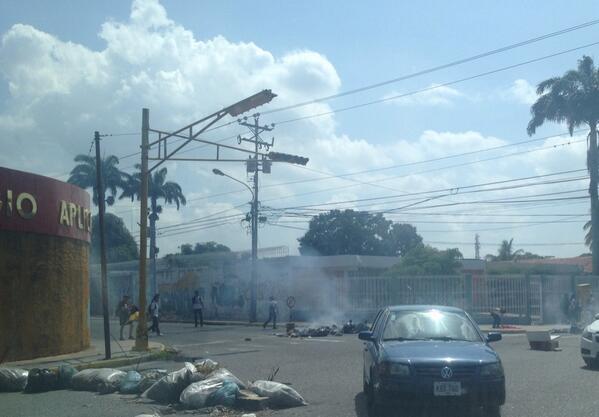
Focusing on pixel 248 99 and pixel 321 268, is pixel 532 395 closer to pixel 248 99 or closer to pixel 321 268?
pixel 248 99

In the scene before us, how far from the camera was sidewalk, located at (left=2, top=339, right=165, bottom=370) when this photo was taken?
18.3 metres

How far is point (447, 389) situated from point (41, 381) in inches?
325

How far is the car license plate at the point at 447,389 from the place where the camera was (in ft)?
31.3

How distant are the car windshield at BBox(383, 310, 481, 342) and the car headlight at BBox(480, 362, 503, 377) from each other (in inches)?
40.1

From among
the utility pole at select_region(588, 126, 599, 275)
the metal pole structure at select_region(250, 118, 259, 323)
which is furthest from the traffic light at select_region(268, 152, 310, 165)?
the utility pole at select_region(588, 126, 599, 275)

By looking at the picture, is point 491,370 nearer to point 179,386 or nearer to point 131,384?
point 179,386

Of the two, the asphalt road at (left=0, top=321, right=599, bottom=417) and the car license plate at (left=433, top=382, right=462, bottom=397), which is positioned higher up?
the car license plate at (left=433, top=382, right=462, bottom=397)

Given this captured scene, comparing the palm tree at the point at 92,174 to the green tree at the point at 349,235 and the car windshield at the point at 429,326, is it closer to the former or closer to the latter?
the green tree at the point at 349,235

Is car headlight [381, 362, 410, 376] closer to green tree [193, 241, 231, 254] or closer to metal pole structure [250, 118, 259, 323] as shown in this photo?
metal pole structure [250, 118, 259, 323]

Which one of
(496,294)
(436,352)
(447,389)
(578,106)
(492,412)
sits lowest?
(492,412)

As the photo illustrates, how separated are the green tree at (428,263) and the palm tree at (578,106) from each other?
8.17 metres

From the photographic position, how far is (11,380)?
14383 millimetres

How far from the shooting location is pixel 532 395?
1202 cm

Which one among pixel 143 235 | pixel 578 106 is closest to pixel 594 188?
pixel 578 106
